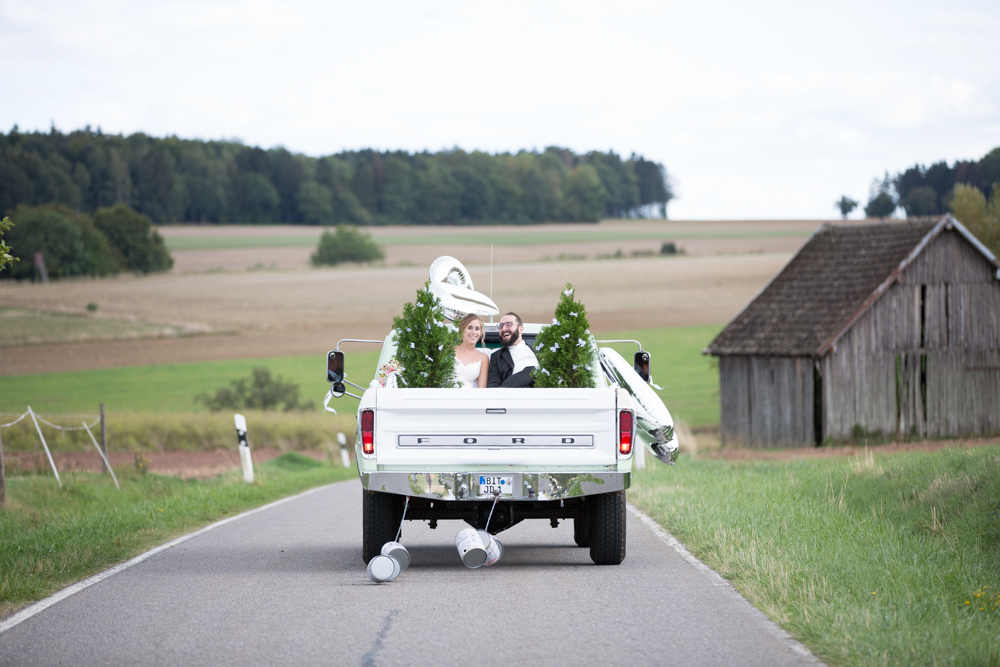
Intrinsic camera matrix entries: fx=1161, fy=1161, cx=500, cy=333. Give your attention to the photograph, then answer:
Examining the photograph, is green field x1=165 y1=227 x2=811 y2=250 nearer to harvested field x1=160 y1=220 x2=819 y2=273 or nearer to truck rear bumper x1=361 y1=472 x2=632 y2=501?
harvested field x1=160 y1=220 x2=819 y2=273

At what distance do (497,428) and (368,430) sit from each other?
950 millimetres

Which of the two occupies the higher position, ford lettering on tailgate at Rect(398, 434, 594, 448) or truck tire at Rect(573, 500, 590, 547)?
Answer: ford lettering on tailgate at Rect(398, 434, 594, 448)

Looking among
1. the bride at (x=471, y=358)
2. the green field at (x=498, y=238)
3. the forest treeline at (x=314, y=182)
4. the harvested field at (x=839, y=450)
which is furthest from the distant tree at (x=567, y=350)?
the forest treeline at (x=314, y=182)

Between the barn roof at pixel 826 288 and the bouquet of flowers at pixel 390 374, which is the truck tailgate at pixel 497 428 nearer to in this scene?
the bouquet of flowers at pixel 390 374

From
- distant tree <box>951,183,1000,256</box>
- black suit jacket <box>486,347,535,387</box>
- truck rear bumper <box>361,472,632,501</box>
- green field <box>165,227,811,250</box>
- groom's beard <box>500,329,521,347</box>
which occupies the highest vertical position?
green field <box>165,227,811,250</box>

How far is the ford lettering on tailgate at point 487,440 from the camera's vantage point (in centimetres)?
858

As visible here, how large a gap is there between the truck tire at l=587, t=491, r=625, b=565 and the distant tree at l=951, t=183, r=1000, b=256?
39.7 meters

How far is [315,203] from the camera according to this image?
9875cm

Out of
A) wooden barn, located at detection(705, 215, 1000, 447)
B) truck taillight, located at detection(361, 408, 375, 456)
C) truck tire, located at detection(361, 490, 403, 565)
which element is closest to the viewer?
truck taillight, located at detection(361, 408, 375, 456)

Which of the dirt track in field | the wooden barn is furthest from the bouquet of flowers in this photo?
the wooden barn

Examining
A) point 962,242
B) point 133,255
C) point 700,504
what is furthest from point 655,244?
point 700,504

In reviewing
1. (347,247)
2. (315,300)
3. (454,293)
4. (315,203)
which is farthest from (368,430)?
(315,203)

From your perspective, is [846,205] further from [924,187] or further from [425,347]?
[425,347]

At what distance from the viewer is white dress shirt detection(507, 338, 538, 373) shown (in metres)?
10.0
